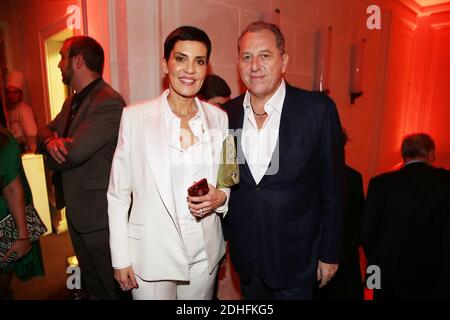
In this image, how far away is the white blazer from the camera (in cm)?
143

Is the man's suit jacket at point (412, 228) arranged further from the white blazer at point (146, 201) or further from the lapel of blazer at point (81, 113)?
the lapel of blazer at point (81, 113)

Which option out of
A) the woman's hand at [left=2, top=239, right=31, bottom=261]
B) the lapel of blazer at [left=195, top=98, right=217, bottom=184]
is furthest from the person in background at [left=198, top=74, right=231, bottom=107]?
the woman's hand at [left=2, top=239, right=31, bottom=261]

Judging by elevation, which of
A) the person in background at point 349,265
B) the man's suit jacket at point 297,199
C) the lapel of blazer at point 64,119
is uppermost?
the lapel of blazer at point 64,119

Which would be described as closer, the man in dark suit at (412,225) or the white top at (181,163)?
the white top at (181,163)

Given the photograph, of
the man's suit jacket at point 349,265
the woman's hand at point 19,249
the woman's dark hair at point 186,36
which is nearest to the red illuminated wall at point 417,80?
the man's suit jacket at point 349,265

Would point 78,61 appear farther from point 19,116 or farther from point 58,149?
point 19,116

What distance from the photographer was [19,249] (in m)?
2.07

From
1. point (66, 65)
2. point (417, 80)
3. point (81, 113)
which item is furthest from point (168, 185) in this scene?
point (417, 80)

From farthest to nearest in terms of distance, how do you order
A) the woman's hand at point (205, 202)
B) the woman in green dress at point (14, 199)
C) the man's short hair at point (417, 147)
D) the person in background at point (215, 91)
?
the person in background at point (215, 91), the man's short hair at point (417, 147), the woman in green dress at point (14, 199), the woman's hand at point (205, 202)

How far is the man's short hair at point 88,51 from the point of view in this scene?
7.11 ft

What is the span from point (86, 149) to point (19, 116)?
8.20 ft

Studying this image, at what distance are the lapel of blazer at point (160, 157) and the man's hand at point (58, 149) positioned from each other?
853 mm

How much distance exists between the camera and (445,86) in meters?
5.74
